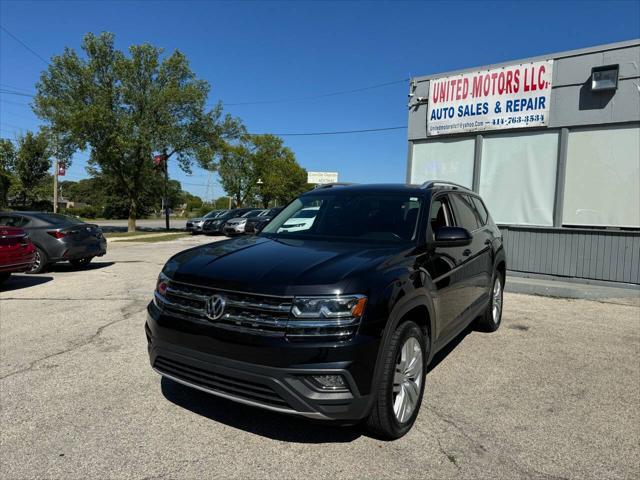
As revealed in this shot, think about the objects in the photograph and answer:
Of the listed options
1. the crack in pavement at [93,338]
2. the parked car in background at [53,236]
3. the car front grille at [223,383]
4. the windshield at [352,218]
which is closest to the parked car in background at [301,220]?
the windshield at [352,218]

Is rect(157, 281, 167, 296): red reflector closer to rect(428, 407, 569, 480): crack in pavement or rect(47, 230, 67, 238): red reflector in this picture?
rect(428, 407, 569, 480): crack in pavement

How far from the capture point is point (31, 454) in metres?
2.88

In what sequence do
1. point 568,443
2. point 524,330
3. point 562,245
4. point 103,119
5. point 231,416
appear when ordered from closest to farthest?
point 568,443 → point 231,416 → point 524,330 → point 562,245 → point 103,119

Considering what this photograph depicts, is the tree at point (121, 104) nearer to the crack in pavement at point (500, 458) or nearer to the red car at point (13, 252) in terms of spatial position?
the red car at point (13, 252)

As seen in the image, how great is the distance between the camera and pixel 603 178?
30.2 feet

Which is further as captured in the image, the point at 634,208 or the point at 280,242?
the point at 634,208

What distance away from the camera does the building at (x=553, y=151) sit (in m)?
8.92

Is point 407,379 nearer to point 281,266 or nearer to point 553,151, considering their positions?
point 281,266

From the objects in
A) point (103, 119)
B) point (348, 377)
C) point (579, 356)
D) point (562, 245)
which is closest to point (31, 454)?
point (348, 377)

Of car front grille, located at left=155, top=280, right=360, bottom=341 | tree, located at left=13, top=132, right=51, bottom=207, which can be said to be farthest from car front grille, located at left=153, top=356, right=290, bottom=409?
tree, located at left=13, top=132, right=51, bottom=207

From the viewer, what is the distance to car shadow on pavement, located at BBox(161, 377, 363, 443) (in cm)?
313

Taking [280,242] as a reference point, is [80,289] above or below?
below

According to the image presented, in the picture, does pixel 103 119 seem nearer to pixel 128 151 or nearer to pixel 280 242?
pixel 128 151

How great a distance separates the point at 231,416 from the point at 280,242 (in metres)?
1.36
